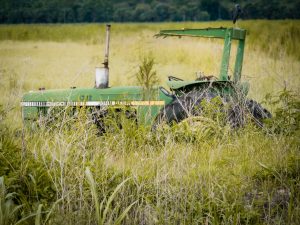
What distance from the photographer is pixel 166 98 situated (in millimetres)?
4781

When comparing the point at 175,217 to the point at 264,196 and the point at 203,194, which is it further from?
the point at 264,196

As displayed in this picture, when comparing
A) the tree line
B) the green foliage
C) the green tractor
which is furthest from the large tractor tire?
the tree line

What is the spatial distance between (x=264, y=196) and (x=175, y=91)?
204cm

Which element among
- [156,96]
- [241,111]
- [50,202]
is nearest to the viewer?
[50,202]

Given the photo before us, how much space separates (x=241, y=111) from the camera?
4.18 metres

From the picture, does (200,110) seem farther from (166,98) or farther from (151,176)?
(151,176)

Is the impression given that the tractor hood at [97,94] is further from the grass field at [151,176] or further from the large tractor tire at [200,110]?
the grass field at [151,176]

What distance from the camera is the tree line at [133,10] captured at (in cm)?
2445

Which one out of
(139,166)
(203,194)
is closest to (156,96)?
(139,166)

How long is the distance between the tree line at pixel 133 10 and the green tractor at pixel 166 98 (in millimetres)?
18790

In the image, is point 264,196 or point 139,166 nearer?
point 264,196

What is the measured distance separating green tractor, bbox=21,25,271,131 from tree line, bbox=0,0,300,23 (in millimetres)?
18790

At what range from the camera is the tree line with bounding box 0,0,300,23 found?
24453 millimetres

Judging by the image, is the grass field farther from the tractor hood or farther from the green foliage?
the tractor hood
